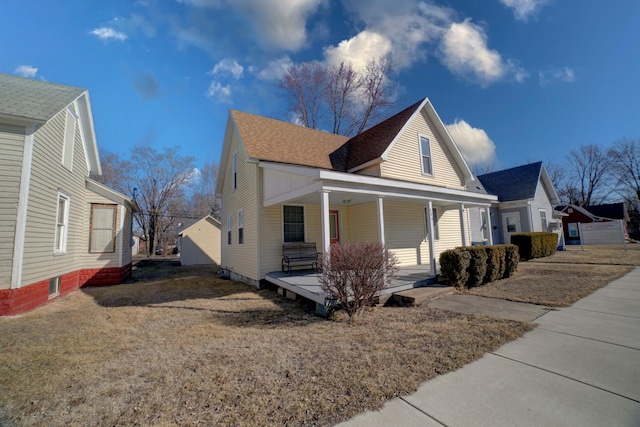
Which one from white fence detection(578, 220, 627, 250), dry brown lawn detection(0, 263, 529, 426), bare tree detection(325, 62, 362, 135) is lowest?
dry brown lawn detection(0, 263, 529, 426)

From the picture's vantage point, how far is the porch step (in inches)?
255

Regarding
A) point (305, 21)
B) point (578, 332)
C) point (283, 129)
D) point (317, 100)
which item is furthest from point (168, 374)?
point (317, 100)

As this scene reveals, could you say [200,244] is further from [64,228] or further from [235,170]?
[64,228]

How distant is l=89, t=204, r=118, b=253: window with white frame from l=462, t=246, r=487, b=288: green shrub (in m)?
13.3

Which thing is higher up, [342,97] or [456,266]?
[342,97]

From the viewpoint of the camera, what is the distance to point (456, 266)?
301 inches

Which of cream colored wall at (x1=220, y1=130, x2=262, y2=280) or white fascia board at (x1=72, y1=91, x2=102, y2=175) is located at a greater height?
white fascia board at (x1=72, y1=91, x2=102, y2=175)

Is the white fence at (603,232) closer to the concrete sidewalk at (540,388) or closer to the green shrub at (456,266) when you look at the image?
the green shrub at (456,266)

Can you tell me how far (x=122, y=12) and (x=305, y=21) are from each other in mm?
10320

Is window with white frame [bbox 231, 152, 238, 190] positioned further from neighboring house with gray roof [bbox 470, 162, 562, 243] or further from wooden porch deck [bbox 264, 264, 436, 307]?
neighboring house with gray roof [bbox 470, 162, 562, 243]

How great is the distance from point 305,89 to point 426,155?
15716 millimetres

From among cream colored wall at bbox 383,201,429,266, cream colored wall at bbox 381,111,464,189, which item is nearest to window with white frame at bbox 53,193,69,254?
cream colored wall at bbox 381,111,464,189

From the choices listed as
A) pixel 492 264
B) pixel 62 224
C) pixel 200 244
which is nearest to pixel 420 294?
pixel 492 264

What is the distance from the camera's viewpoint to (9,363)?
3822 mm
